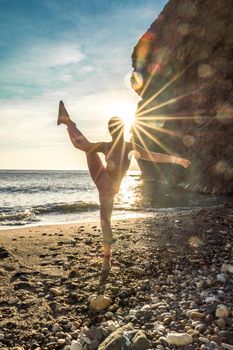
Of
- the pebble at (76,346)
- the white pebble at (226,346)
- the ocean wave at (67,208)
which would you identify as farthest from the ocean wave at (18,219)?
the white pebble at (226,346)

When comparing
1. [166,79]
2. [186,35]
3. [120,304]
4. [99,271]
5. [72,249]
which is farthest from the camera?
[166,79]

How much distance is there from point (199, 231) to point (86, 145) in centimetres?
460

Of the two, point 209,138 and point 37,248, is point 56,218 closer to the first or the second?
point 37,248

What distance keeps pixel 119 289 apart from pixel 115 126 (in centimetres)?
238

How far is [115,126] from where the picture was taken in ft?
17.2

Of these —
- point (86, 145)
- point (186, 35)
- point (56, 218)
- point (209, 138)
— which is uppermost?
point (186, 35)

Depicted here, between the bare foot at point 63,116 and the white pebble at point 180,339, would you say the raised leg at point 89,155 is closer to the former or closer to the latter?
the bare foot at point 63,116

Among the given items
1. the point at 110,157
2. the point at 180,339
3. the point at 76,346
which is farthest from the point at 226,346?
the point at 110,157

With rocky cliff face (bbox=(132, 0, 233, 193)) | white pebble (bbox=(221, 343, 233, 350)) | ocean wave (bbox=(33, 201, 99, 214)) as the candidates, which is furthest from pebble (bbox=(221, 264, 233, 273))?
rocky cliff face (bbox=(132, 0, 233, 193))

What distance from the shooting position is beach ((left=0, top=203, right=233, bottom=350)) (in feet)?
12.0

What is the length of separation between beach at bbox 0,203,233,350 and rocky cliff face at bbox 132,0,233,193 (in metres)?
18.5

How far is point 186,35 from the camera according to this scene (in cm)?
3662

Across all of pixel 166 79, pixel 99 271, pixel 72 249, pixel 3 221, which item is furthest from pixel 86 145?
pixel 166 79

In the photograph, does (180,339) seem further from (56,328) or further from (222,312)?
(56,328)
